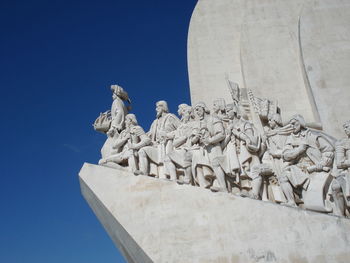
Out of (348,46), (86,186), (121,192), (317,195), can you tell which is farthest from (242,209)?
(348,46)

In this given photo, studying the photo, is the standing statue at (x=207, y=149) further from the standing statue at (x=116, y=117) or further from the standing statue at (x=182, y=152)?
the standing statue at (x=116, y=117)

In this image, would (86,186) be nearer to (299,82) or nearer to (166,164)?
(166,164)

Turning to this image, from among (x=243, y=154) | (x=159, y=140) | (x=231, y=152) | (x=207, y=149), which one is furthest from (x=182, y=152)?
(x=243, y=154)

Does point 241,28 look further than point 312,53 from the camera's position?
Yes

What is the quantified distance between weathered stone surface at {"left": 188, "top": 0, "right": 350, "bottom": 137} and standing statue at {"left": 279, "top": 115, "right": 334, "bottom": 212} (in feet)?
4.01

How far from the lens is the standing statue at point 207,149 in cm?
569

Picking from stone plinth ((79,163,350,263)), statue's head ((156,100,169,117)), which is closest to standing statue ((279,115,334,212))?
stone plinth ((79,163,350,263))

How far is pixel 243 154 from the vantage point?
5.91 metres

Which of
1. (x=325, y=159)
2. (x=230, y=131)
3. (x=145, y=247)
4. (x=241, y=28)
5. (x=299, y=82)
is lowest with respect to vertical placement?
(x=145, y=247)

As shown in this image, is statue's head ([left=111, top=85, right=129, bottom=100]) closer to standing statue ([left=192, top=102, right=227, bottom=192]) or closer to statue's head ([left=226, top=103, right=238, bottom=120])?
standing statue ([left=192, top=102, right=227, bottom=192])

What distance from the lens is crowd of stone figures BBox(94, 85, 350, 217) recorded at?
17.5ft

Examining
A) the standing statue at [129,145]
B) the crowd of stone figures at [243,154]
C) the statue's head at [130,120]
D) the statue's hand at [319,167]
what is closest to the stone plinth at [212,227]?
the crowd of stone figures at [243,154]

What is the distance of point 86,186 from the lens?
6.66 meters

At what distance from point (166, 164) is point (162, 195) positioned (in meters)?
0.74
